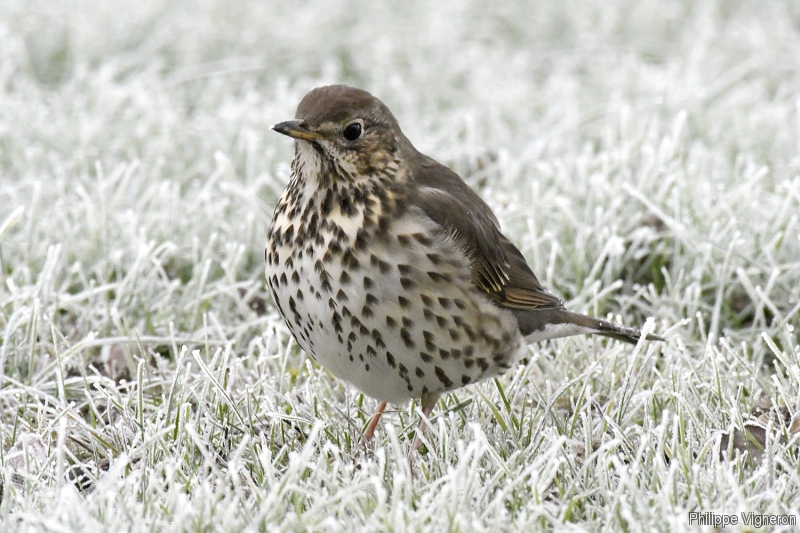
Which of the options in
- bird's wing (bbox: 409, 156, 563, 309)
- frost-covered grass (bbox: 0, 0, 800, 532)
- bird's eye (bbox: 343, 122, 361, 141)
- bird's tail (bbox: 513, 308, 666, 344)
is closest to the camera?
frost-covered grass (bbox: 0, 0, 800, 532)

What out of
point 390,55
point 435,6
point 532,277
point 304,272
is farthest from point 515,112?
point 304,272

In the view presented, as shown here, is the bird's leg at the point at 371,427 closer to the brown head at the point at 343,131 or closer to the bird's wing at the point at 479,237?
the bird's wing at the point at 479,237

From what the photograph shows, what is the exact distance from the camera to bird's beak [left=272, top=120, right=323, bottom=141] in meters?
3.28

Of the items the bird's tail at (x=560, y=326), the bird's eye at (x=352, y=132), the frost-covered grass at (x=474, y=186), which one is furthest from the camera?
the bird's tail at (x=560, y=326)

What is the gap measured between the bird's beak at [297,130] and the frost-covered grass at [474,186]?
0.85m

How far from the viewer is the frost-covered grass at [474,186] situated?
304 cm

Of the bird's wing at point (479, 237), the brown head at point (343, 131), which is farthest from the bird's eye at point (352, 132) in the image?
the bird's wing at point (479, 237)

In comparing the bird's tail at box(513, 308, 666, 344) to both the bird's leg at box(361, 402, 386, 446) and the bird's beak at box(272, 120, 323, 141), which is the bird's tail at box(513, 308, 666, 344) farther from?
the bird's beak at box(272, 120, 323, 141)

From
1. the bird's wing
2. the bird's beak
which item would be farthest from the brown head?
the bird's wing

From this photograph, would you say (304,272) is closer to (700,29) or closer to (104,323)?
(104,323)

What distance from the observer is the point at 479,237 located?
3645mm

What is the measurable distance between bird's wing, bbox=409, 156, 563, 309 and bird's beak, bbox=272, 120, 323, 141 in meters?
0.37

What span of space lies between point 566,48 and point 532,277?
4.65 metres

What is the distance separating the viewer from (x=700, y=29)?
26.8ft
